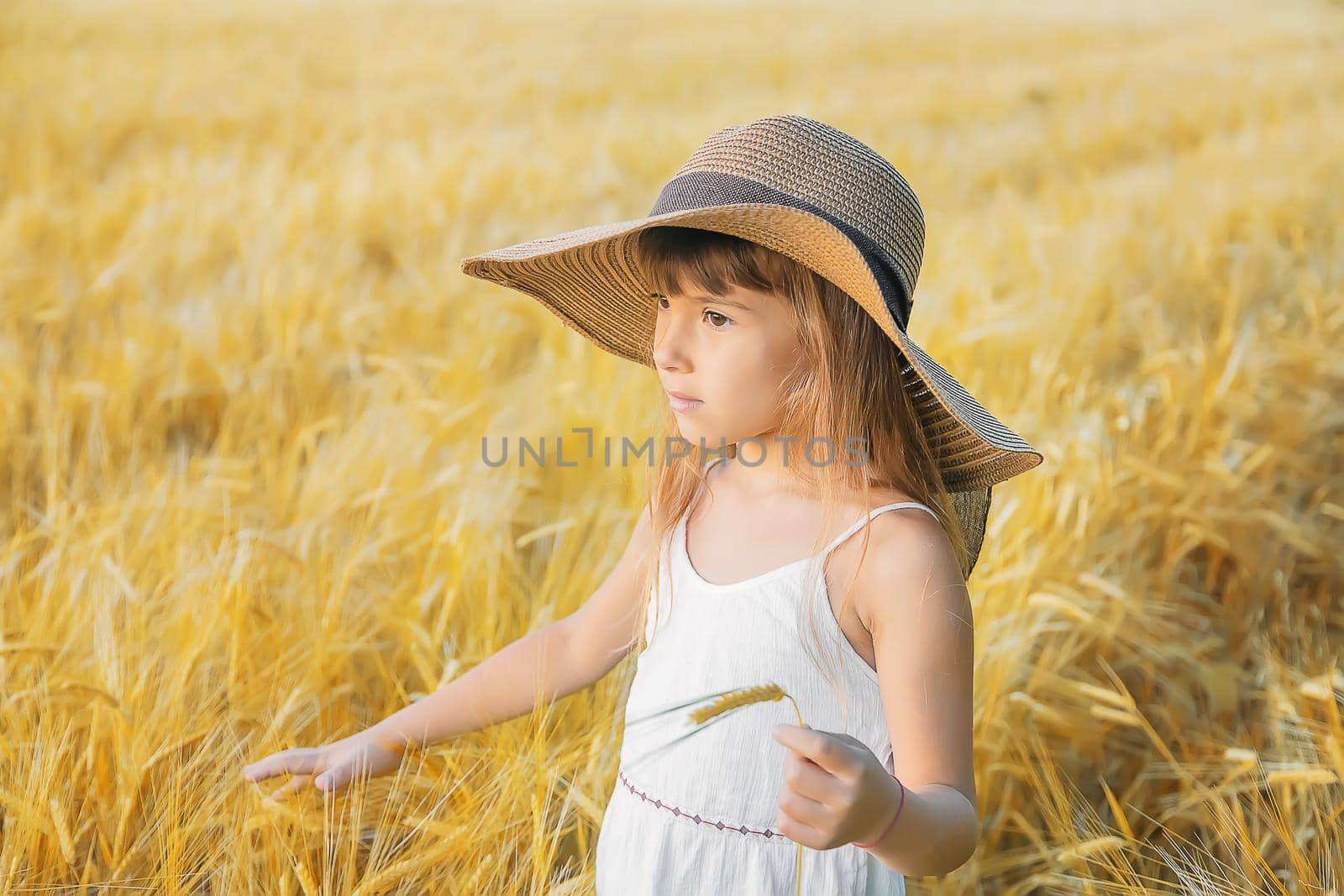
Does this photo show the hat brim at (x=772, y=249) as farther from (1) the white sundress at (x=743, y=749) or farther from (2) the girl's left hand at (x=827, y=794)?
(2) the girl's left hand at (x=827, y=794)

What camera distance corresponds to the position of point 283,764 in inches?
40.4

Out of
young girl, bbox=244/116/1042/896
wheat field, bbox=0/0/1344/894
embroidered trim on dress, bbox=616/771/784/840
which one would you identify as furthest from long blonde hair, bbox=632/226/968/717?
wheat field, bbox=0/0/1344/894

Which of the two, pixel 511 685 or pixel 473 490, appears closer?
pixel 511 685

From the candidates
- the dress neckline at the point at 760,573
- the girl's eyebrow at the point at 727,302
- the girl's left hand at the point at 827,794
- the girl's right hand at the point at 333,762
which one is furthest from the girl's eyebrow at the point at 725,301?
the girl's right hand at the point at 333,762

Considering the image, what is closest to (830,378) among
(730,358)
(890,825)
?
(730,358)

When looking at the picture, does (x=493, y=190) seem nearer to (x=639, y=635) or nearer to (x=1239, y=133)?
(x=639, y=635)

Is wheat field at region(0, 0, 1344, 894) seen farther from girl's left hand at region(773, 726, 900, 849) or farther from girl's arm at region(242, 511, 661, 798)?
Answer: girl's left hand at region(773, 726, 900, 849)

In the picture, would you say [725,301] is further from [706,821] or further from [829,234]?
[706,821]

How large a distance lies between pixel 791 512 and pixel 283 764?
520mm

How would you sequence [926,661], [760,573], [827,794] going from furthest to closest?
[760,573] < [926,661] < [827,794]

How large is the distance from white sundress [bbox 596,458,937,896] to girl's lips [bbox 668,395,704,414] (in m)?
0.15

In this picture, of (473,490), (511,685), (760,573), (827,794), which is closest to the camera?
(827,794)

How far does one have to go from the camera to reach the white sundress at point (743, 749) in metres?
0.91

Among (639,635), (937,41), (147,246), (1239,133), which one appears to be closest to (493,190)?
(147,246)
